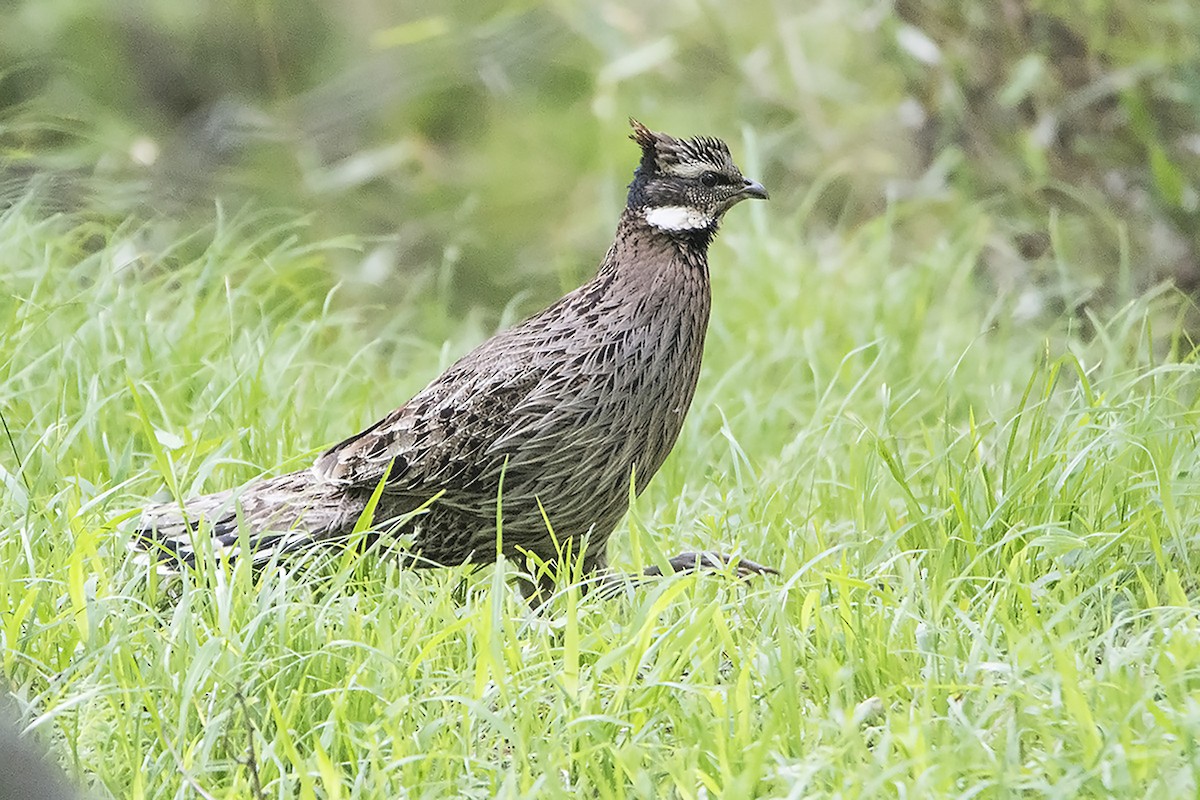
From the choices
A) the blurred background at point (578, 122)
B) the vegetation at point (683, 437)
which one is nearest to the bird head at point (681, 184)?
the vegetation at point (683, 437)

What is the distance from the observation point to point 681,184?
451 centimetres

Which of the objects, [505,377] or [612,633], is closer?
[612,633]

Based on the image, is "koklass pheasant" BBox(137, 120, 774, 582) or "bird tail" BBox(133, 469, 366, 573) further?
"koklass pheasant" BBox(137, 120, 774, 582)

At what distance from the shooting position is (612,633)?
3594 millimetres

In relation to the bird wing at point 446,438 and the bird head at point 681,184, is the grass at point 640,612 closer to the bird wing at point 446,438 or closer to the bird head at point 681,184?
the bird wing at point 446,438

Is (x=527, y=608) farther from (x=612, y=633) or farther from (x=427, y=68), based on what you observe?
(x=427, y=68)

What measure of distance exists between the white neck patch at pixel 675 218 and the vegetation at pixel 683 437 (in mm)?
690

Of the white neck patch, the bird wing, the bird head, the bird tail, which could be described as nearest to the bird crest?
the bird head

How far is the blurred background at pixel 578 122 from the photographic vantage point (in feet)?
21.1

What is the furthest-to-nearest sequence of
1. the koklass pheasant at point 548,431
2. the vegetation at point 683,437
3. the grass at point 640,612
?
the koklass pheasant at point 548,431, the vegetation at point 683,437, the grass at point 640,612

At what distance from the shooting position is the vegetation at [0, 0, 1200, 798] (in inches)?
126

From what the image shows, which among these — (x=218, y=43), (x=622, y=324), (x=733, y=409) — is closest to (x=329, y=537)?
(x=622, y=324)

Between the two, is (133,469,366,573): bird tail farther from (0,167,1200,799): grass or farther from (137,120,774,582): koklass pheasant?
(0,167,1200,799): grass

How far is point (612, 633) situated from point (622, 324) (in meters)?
1.02
